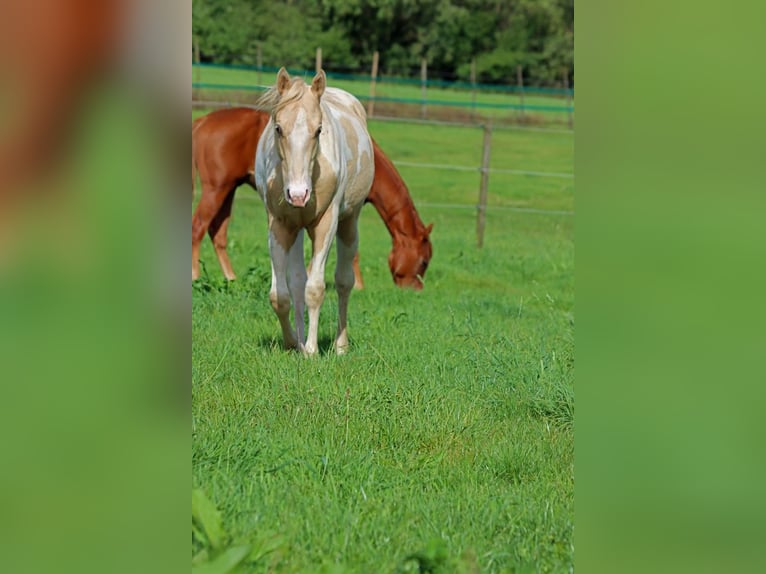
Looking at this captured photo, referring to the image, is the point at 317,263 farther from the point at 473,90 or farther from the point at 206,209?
the point at 473,90

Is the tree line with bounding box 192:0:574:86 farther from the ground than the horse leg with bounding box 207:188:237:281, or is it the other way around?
the tree line with bounding box 192:0:574:86

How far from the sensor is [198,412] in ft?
12.9

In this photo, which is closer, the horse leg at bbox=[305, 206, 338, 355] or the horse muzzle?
the horse muzzle

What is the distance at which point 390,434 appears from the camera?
3879mm

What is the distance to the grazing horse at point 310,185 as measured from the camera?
5074 mm

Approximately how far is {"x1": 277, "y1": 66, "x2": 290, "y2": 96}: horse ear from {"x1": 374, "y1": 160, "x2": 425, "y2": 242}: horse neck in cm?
513

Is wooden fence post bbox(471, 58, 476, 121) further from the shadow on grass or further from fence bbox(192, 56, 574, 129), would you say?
the shadow on grass

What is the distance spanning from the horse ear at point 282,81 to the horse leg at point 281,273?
922 millimetres

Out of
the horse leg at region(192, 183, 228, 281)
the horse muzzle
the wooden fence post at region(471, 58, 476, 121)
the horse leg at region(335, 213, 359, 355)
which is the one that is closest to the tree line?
the wooden fence post at region(471, 58, 476, 121)

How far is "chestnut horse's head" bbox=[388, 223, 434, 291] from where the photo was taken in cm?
1005

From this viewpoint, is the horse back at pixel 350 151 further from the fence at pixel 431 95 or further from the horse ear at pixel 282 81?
the fence at pixel 431 95

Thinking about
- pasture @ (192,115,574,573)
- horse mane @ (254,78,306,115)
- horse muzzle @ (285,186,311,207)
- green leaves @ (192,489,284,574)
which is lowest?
pasture @ (192,115,574,573)

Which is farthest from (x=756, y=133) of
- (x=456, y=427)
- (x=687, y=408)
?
(x=456, y=427)

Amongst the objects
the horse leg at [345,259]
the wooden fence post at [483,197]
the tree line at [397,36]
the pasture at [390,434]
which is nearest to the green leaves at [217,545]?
the pasture at [390,434]
